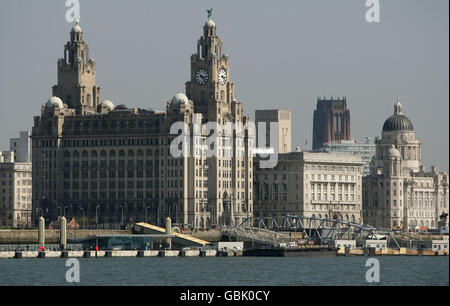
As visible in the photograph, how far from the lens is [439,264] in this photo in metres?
176

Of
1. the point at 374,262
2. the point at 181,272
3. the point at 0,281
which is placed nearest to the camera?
the point at 0,281

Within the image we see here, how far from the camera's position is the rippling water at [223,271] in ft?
431

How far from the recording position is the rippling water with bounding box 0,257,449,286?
131375mm

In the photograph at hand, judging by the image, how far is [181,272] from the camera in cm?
14975

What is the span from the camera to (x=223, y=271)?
6009 inches

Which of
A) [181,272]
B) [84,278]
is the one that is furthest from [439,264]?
[84,278]
